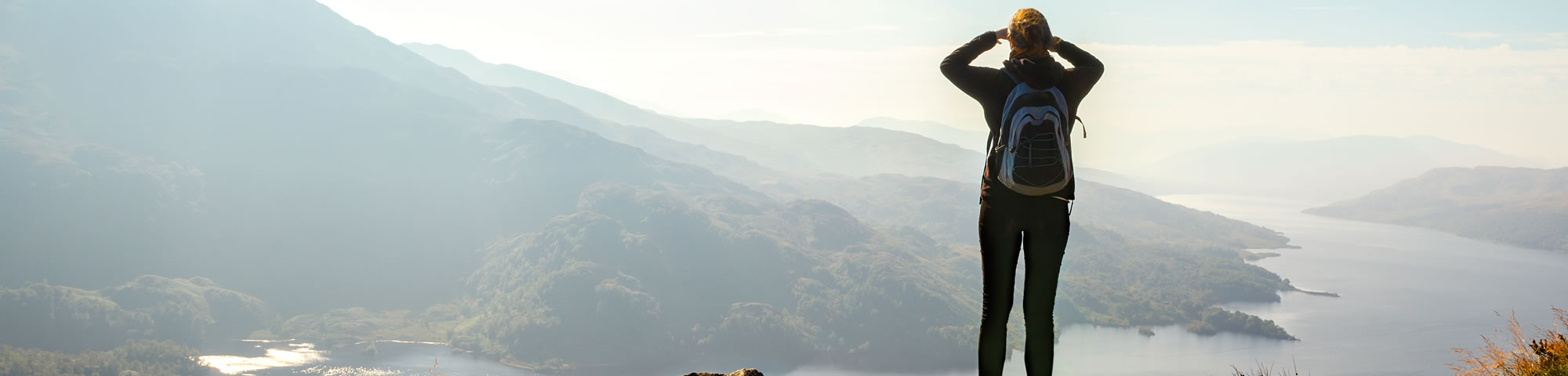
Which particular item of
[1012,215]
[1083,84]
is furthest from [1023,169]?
[1083,84]

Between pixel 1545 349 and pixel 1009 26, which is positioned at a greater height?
pixel 1009 26

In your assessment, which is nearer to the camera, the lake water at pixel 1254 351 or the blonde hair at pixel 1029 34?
the blonde hair at pixel 1029 34

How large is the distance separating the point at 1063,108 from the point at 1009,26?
0.48 meters

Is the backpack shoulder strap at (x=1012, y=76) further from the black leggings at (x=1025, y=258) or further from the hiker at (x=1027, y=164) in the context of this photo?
the black leggings at (x=1025, y=258)

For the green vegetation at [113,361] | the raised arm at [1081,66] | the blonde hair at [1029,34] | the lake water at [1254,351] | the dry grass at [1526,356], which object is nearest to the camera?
the blonde hair at [1029,34]

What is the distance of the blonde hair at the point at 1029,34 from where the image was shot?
4.02m

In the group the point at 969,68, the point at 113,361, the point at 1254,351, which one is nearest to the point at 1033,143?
the point at 969,68

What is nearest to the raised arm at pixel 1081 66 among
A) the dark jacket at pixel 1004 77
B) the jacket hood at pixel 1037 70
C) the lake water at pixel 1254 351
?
the dark jacket at pixel 1004 77

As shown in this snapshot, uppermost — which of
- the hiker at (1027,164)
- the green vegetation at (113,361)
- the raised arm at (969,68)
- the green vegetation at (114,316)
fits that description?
the green vegetation at (114,316)

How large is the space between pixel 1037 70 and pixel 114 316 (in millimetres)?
220207

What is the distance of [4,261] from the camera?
199m

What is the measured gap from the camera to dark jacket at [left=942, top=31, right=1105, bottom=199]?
4074mm

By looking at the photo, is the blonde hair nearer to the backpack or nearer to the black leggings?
the backpack

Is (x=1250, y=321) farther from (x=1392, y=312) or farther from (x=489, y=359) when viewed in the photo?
(x=489, y=359)
